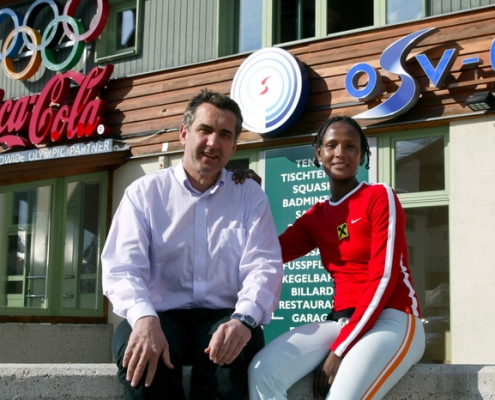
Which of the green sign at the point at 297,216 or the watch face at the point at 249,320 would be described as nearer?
the watch face at the point at 249,320

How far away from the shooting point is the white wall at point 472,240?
7.52 meters

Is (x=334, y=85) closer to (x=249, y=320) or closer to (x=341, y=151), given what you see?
(x=341, y=151)

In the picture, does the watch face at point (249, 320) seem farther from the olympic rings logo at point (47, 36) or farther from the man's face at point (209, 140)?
the olympic rings logo at point (47, 36)

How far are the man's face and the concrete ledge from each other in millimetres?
887

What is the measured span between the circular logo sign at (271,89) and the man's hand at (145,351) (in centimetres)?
608

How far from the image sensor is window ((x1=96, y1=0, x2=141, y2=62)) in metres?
10.9

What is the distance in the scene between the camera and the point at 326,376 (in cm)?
298

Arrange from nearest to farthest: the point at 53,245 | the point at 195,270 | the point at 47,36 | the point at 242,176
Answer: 1. the point at 195,270
2. the point at 242,176
3. the point at 53,245
4. the point at 47,36

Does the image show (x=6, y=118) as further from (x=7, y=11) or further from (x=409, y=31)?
(x=409, y=31)

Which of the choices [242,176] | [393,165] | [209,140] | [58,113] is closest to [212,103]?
[209,140]

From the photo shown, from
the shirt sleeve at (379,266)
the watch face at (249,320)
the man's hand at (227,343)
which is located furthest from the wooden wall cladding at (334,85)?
the man's hand at (227,343)

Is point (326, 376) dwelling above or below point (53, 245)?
below

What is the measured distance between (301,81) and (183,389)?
6211 millimetres

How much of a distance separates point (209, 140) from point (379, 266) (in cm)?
91
